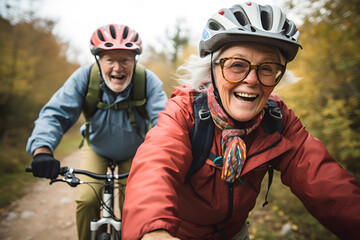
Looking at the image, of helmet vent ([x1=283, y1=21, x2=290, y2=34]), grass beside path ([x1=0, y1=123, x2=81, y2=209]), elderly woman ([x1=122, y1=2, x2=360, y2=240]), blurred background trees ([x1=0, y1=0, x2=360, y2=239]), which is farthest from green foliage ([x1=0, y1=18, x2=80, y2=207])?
helmet vent ([x1=283, y1=21, x2=290, y2=34])

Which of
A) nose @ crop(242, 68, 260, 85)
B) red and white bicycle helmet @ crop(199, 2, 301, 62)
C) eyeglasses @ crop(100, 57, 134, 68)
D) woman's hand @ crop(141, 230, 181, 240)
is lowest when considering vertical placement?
woman's hand @ crop(141, 230, 181, 240)

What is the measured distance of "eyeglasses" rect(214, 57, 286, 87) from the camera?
5.36 feet

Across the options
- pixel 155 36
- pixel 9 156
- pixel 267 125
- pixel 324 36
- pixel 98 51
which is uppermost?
pixel 155 36

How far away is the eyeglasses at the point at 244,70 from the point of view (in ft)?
5.36

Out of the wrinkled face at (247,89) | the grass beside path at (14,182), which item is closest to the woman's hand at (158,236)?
the wrinkled face at (247,89)

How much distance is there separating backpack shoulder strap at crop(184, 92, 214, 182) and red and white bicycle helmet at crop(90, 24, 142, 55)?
1.83 meters

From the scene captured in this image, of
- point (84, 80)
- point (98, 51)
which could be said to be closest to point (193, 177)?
point (84, 80)

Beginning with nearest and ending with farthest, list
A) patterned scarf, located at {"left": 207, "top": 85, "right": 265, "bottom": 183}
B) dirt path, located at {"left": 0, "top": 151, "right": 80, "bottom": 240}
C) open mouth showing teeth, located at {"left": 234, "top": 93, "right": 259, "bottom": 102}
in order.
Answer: patterned scarf, located at {"left": 207, "top": 85, "right": 265, "bottom": 183}
open mouth showing teeth, located at {"left": 234, "top": 93, "right": 259, "bottom": 102}
dirt path, located at {"left": 0, "top": 151, "right": 80, "bottom": 240}

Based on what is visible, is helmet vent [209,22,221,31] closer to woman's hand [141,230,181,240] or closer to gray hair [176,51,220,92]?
gray hair [176,51,220,92]

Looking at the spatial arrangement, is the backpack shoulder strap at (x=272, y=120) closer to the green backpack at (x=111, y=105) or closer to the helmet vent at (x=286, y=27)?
the helmet vent at (x=286, y=27)

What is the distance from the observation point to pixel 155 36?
25.7 m

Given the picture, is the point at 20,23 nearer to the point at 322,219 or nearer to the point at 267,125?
the point at 267,125

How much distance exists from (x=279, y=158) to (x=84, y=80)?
2.60 meters

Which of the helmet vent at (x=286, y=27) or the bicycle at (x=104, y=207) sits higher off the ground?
the helmet vent at (x=286, y=27)
